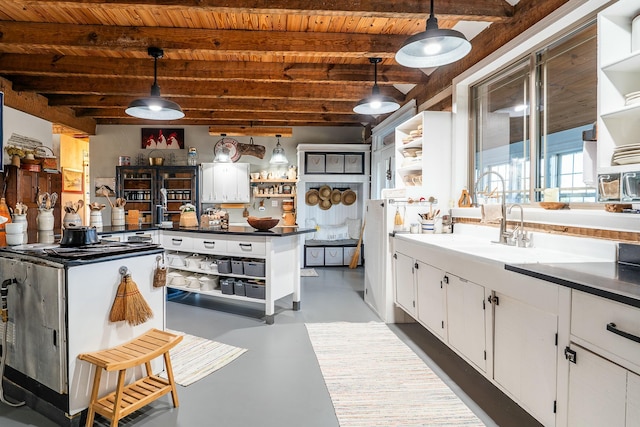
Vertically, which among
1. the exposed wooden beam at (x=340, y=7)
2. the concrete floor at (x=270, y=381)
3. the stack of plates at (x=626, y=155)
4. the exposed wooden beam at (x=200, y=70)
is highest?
the exposed wooden beam at (x=200, y=70)

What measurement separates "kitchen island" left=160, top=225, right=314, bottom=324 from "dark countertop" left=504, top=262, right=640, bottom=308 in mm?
2507

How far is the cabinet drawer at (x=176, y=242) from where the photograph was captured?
4.32m

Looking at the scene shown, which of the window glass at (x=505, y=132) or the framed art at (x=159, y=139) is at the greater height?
the framed art at (x=159, y=139)

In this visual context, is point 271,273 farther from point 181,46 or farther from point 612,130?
point 612,130

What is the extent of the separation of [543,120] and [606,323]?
1.99 meters

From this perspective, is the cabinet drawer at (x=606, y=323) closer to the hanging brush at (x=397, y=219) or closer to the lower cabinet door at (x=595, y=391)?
the lower cabinet door at (x=595, y=391)

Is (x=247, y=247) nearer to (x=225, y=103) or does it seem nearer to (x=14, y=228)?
(x=14, y=228)

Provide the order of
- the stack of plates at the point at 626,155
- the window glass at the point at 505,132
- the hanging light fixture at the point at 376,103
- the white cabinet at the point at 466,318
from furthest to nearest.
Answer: the hanging light fixture at the point at 376,103 < the window glass at the point at 505,132 < the white cabinet at the point at 466,318 < the stack of plates at the point at 626,155

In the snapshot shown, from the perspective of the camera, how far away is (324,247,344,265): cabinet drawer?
276 inches

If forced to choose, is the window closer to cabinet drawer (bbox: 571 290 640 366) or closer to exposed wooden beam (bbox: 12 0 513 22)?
exposed wooden beam (bbox: 12 0 513 22)

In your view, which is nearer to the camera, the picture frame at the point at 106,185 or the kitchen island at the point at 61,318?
the kitchen island at the point at 61,318

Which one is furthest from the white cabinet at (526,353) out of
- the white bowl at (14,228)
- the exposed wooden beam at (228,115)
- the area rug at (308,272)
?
the exposed wooden beam at (228,115)

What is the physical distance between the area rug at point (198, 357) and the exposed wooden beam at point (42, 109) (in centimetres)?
449

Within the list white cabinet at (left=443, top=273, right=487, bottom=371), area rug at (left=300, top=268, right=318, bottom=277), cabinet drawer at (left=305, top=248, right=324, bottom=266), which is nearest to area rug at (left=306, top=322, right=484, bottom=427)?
white cabinet at (left=443, top=273, right=487, bottom=371)
